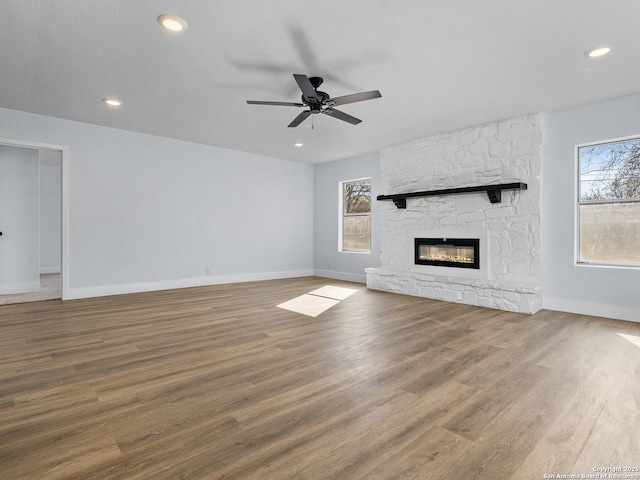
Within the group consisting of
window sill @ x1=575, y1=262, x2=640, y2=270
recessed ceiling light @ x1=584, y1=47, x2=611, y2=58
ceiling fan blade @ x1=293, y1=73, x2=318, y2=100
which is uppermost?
recessed ceiling light @ x1=584, y1=47, x2=611, y2=58

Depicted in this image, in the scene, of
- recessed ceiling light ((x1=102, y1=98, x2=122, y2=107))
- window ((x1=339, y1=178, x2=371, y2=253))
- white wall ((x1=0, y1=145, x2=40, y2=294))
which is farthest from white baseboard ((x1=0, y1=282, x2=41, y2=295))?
window ((x1=339, y1=178, x2=371, y2=253))

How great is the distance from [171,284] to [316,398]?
15.8ft

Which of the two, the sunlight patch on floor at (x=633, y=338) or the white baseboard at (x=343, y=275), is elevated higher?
the white baseboard at (x=343, y=275)

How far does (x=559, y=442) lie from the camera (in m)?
1.63

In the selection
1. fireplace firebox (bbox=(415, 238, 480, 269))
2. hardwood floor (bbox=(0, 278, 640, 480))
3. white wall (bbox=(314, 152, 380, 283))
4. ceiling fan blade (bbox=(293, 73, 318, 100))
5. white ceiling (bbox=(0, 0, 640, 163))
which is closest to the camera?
hardwood floor (bbox=(0, 278, 640, 480))

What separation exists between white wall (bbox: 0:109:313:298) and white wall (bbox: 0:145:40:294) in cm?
137

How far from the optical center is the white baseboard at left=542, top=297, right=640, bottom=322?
3.93 m

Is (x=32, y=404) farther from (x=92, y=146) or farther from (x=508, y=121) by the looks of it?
(x=508, y=121)

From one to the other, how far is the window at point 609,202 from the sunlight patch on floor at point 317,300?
3.33 metres

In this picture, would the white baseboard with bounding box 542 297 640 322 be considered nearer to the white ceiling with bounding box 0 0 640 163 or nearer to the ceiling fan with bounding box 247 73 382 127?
the white ceiling with bounding box 0 0 640 163

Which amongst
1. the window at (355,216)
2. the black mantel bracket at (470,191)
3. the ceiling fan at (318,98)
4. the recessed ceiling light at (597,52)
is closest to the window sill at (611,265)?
the black mantel bracket at (470,191)

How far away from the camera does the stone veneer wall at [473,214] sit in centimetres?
454

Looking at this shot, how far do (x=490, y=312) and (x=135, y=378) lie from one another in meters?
4.06

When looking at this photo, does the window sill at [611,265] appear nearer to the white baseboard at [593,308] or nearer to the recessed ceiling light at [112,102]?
the white baseboard at [593,308]
